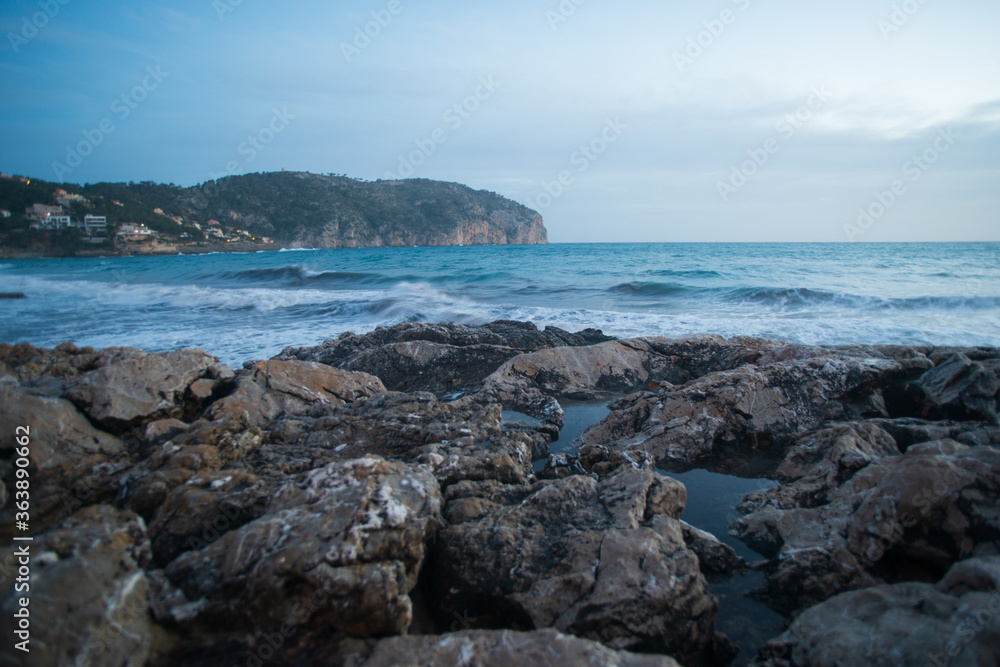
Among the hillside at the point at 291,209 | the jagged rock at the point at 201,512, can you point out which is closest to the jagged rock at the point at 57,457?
the jagged rock at the point at 201,512

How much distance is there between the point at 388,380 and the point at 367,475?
177 inches

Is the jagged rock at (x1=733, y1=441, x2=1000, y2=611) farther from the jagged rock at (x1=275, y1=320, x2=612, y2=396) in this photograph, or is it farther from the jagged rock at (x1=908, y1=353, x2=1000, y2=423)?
the jagged rock at (x1=275, y1=320, x2=612, y2=396)

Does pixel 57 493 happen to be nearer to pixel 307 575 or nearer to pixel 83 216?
pixel 307 575

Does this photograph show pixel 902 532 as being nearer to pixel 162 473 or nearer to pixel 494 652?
pixel 494 652

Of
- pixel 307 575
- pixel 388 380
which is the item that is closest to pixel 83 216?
pixel 388 380

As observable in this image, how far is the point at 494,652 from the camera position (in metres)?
1.92

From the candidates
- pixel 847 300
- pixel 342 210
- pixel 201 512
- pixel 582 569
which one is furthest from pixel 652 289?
pixel 342 210

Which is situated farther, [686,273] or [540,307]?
[686,273]

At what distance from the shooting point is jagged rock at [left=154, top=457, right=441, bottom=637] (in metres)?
2.10

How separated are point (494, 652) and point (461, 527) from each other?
96 cm

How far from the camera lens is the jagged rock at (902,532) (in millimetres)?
2600

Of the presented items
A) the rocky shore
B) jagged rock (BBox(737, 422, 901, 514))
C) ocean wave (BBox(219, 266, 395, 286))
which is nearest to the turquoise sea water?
ocean wave (BBox(219, 266, 395, 286))

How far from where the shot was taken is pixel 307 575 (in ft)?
7.07

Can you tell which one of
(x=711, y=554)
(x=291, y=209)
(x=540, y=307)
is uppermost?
(x=291, y=209)
